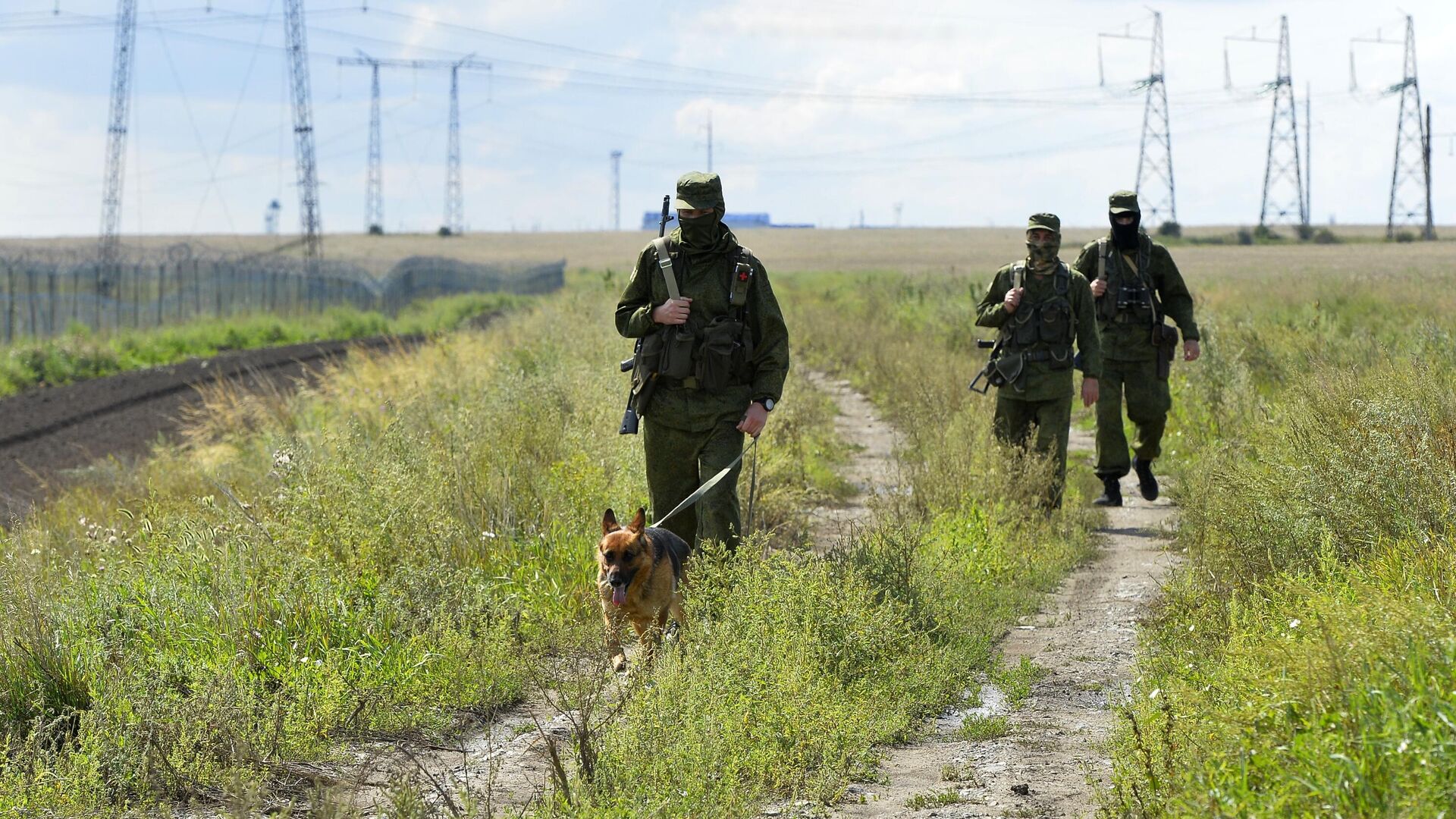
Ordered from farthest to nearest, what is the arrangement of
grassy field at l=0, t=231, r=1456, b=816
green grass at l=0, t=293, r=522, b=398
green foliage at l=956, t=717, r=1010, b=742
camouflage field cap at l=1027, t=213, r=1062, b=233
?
1. green grass at l=0, t=293, r=522, b=398
2. camouflage field cap at l=1027, t=213, r=1062, b=233
3. green foliage at l=956, t=717, r=1010, b=742
4. grassy field at l=0, t=231, r=1456, b=816

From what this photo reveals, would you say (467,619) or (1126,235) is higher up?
(1126,235)

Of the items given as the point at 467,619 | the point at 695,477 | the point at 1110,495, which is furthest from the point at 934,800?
the point at 1110,495

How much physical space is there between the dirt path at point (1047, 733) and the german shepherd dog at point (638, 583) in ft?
3.83

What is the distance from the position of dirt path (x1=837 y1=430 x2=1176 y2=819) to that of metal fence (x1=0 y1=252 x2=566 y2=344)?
88.2 ft

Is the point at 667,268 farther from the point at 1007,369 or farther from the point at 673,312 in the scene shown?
the point at 1007,369

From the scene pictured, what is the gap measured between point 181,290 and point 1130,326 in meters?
31.8

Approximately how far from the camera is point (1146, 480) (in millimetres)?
10133

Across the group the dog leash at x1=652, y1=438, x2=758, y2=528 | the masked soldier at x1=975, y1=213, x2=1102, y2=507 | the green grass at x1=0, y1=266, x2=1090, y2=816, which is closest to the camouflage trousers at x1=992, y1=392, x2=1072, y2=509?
the masked soldier at x1=975, y1=213, x2=1102, y2=507

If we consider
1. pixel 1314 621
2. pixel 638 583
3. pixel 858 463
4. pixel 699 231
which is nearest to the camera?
pixel 1314 621

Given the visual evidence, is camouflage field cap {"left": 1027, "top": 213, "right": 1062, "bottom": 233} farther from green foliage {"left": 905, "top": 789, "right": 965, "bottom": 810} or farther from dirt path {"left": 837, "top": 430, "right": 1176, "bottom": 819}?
green foliage {"left": 905, "top": 789, "right": 965, "bottom": 810}

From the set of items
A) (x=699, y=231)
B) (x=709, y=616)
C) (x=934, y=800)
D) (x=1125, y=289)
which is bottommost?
(x=934, y=800)

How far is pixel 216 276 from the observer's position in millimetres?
37875

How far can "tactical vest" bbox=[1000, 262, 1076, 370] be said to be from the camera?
28.8 ft

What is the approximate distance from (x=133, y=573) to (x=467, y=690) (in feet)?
6.03
